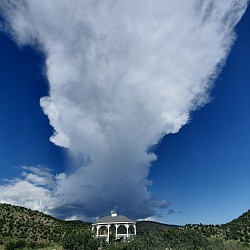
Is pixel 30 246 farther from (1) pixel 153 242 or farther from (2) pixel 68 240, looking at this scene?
(1) pixel 153 242

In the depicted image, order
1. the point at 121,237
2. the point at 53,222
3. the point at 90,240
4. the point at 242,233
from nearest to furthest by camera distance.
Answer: the point at 90,240, the point at 121,237, the point at 242,233, the point at 53,222

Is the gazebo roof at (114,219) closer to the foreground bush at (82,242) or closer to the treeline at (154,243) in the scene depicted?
the treeline at (154,243)

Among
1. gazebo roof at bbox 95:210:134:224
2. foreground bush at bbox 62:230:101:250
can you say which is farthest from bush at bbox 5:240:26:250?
gazebo roof at bbox 95:210:134:224

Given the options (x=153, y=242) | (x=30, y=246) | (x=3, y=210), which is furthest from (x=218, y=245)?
(x=3, y=210)

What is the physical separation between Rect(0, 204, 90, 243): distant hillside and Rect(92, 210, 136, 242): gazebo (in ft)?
56.9

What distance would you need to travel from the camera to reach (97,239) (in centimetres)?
5412

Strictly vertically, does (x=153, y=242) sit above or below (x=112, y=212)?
below

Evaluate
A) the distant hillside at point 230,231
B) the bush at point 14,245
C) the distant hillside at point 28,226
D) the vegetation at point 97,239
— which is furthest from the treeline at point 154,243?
the distant hillside at point 28,226

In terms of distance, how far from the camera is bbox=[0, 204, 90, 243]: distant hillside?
77.8m

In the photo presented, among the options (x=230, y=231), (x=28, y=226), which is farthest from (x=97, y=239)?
(x=28, y=226)

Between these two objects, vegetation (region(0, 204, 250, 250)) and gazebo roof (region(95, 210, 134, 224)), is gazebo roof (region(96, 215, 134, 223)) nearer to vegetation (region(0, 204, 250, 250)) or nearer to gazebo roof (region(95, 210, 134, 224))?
gazebo roof (region(95, 210, 134, 224))

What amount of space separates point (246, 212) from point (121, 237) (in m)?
53.1

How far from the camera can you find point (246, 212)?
3858 inches

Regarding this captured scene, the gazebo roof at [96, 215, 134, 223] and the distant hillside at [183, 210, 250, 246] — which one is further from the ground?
the distant hillside at [183, 210, 250, 246]
